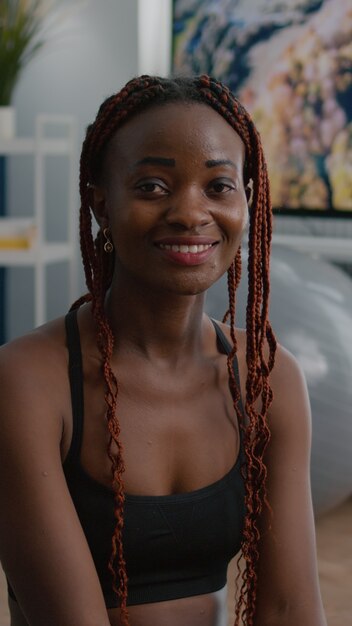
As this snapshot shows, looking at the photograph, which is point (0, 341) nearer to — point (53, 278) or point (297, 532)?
point (53, 278)

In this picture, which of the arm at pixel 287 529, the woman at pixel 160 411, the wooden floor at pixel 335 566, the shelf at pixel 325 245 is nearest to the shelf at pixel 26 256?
the shelf at pixel 325 245

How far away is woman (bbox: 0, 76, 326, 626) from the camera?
1.17m

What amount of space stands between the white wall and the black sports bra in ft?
10.1

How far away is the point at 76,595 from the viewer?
1.17m

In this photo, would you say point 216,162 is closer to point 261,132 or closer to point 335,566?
point 335,566

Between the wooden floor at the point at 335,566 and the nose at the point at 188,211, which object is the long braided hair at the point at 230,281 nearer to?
the nose at the point at 188,211

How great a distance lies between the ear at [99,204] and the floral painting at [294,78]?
99.8 inches

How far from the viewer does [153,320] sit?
4.14 feet

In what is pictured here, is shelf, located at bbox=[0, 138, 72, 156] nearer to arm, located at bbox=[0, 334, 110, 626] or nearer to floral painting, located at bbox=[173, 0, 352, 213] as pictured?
floral painting, located at bbox=[173, 0, 352, 213]

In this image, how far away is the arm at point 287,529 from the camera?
131 centimetres

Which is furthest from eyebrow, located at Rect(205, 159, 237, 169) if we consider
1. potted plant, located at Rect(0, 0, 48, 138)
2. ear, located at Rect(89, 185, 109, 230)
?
potted plant, located at Rect(0, 0, 48, 138)

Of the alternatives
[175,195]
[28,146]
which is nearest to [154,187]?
[175,195]

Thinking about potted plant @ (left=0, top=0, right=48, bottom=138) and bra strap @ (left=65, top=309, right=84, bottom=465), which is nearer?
bra strap @ (left=65, top=309, right=84, bottom=465)

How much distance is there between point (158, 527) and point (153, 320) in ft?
0.74
